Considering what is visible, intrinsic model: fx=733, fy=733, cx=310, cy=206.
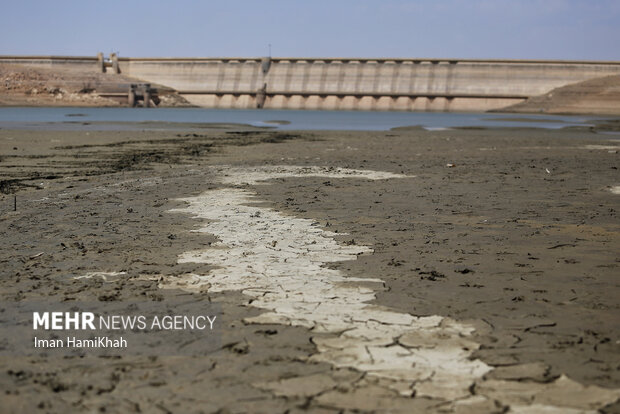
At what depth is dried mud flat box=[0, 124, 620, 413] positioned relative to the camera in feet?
12.5

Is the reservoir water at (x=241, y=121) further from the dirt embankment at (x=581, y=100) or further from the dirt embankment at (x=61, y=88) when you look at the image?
the dirt embankment at (x=61, y=88)

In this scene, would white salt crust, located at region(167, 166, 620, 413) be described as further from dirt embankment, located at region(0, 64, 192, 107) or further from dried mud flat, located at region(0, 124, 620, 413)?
dirt embankment, located at region(0, 64, 192, 107)

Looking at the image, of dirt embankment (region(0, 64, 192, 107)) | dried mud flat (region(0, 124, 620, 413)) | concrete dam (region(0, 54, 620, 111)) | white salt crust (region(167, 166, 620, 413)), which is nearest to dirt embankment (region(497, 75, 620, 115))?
concrete dam (region(0, 54, 620, 111))

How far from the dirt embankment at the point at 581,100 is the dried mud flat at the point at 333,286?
273 feet

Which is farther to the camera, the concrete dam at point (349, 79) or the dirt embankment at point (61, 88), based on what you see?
the dirt embankment at point (61, 88)

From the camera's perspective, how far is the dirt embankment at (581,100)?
90.6m

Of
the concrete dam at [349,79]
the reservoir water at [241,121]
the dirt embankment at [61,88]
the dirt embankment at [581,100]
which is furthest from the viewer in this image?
the dirt embankment at [61,88]

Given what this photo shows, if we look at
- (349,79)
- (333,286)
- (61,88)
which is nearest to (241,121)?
(333,286)

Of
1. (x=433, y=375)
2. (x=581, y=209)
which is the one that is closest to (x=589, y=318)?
(x=433, y=375)

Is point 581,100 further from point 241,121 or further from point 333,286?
point 333,286

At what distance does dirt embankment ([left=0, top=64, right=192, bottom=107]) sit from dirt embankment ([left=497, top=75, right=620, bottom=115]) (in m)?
51.7

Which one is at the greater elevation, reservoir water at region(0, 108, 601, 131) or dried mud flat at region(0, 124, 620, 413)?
reservoir water at region(0, 108, 601, 131)

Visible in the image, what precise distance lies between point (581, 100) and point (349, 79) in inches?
1315

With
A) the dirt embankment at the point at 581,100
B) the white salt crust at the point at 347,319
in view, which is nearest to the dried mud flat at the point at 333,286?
the white salt crust at the point at 347,319
